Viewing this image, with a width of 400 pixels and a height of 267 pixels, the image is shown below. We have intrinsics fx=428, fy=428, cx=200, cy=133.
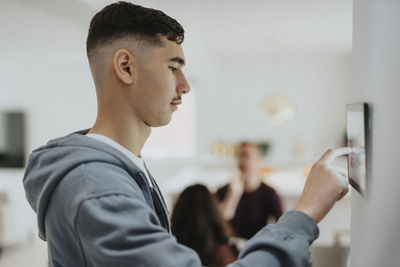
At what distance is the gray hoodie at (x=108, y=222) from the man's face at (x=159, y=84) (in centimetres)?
10

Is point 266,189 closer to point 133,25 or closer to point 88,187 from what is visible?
point 133,25

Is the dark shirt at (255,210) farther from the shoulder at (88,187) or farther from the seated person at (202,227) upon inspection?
the shoulder at (88,187)

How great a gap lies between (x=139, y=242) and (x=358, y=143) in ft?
A: 1.62

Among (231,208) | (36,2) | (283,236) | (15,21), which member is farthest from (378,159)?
(15,21)

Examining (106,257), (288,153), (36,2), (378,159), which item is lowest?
(288,153)

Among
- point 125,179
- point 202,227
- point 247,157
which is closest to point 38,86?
point 247,157

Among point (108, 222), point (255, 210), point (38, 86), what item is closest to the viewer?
point (108, 222)

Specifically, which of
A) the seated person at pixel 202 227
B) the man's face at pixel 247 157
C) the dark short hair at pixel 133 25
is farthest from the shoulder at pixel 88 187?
the man's face at pixel 247 157

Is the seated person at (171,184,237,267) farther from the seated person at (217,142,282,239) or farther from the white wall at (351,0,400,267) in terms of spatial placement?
the white wall at (351,0,400,267)

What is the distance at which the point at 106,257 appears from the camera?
0.62m

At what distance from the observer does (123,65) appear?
0.78 m

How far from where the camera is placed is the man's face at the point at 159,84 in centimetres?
78

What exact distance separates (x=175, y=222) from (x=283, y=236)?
157cm

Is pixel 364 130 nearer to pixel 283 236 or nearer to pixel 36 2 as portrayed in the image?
pixel 283 236
